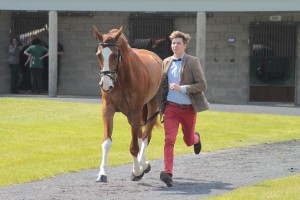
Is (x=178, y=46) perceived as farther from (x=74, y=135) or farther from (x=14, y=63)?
→ (x=14, y=63)

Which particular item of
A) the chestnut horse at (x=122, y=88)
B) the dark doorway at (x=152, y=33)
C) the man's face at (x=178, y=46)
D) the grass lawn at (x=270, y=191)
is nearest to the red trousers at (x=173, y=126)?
the chestnut horse at (x=122, y=88)

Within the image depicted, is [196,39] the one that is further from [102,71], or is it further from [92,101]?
[102,71]

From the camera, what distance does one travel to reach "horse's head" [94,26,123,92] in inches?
401

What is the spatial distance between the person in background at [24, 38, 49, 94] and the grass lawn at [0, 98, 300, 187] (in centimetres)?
384

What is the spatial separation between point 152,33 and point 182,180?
19.3 m

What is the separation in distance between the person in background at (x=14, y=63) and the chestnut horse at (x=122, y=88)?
18731 mm

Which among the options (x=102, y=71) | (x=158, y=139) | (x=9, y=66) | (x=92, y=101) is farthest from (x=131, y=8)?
(x=102, y=71)

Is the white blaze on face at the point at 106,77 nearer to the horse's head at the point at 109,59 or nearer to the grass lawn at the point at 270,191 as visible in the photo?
the horse's head at the point at 109,59

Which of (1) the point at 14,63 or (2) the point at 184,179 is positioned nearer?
(2) the point at 184,179

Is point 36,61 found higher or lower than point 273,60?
lower

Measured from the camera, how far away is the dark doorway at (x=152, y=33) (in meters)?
29.8

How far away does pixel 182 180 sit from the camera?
36.0 ft

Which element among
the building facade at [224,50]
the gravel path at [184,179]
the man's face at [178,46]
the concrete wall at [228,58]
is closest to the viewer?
the gravel path at [184,179]

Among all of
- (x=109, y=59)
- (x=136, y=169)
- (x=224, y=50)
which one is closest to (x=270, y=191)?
(x=136, y=169)
